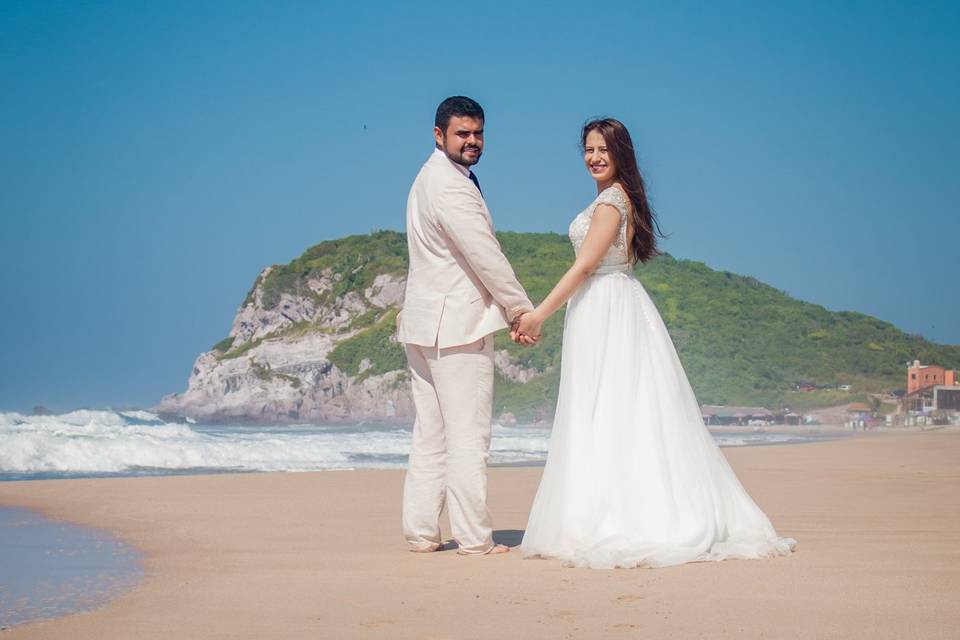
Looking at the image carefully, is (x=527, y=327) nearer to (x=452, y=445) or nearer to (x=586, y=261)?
(x=586, y=261)

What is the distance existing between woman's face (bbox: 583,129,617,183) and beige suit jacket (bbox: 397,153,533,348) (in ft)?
2.03

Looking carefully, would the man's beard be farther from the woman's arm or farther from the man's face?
the woman's arm

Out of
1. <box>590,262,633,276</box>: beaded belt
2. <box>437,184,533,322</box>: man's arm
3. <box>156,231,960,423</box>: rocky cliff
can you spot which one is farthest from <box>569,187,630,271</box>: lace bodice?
<box>156,231,960,423</box>: rocky cliff

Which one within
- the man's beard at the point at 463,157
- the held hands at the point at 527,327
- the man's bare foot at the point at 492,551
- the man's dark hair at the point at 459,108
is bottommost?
the man's bare foot at the point at 492,551

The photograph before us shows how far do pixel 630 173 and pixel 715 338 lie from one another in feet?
246

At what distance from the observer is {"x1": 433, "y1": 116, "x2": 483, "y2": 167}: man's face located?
17.8 feet

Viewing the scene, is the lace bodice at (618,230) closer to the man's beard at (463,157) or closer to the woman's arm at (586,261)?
the woman's arm at (586,261)

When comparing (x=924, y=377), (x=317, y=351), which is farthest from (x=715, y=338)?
(x=317, y=351)

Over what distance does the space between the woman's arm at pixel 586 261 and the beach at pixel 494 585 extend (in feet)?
3.80

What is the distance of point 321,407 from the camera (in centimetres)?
7944

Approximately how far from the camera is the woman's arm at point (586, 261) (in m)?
5.39

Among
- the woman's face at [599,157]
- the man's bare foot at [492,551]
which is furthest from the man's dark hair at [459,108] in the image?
the man's bare foot at [492,551]

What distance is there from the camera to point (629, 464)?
5070 millimetres

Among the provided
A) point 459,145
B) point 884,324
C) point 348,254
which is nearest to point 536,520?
point 459,145
